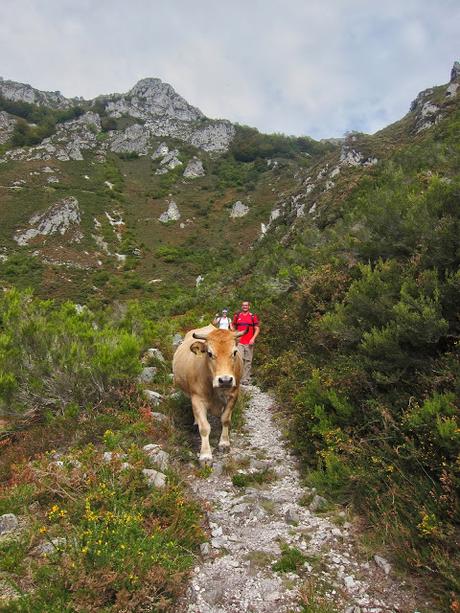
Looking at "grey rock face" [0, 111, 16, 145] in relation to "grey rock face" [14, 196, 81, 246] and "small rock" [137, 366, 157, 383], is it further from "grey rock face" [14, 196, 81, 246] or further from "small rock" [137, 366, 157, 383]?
"small rock" [137, 366, 157, 383]

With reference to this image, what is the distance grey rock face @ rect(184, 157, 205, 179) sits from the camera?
85.2 m

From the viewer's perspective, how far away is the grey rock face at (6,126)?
273ft

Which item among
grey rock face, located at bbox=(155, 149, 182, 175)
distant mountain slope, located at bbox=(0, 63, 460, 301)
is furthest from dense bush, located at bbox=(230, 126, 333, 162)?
grey rock face, located at bbox=(155, 149, 182, 175)

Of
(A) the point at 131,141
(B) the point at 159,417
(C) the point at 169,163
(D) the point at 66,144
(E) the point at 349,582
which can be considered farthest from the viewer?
(A) the point at 131,141

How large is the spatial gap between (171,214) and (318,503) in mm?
65890

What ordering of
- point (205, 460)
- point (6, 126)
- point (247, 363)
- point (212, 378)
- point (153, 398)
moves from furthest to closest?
point (6, 126)
point (247, 363)
point (153, 398)
point (212, 378)
point (205, 460)

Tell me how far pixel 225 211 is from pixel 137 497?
226ft

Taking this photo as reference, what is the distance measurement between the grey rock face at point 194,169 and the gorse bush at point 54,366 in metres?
82.5

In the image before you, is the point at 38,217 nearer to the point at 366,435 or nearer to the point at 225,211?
the point at 225,211

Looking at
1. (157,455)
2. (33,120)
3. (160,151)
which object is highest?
(33,120)

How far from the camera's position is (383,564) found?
3.25 meters

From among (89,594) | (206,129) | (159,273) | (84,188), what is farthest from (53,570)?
(206,129)

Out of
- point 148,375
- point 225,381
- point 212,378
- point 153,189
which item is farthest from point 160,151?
point 225,381

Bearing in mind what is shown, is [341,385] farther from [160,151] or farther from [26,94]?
[26,94]
